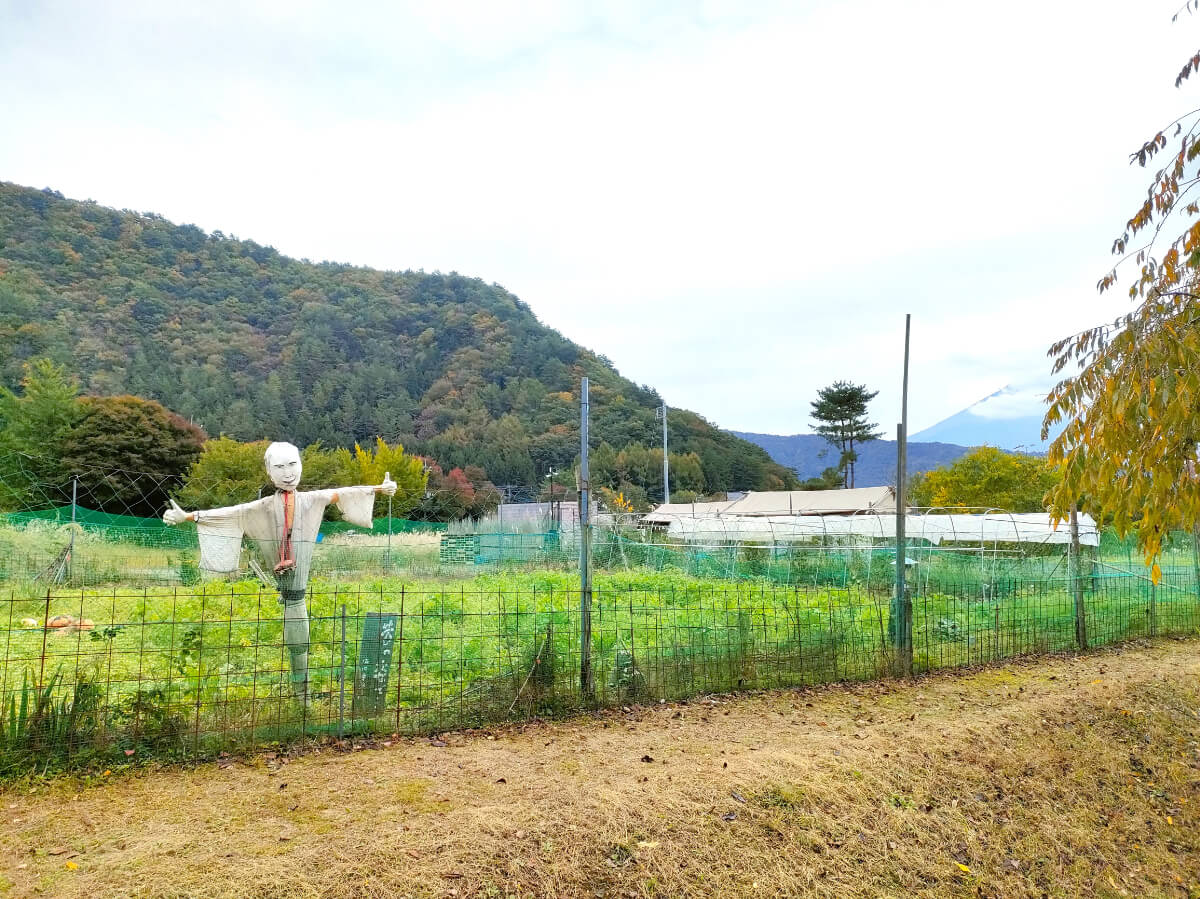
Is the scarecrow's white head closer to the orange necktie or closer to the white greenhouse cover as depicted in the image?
the orange necktie

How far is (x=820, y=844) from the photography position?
354 centimetres

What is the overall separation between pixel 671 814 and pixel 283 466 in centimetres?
318

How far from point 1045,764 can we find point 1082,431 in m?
2.41

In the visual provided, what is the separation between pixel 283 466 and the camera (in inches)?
191

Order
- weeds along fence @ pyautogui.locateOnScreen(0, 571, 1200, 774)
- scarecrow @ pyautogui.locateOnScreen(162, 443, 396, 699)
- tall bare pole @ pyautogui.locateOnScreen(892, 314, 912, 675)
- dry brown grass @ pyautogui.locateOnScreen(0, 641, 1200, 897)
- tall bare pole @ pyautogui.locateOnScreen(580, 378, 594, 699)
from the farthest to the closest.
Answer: tall bare pole @ pyautogui.locateOnScreen(892, 314, 912, 675), tall bare pole @ pyautogui.locateOnScreen(580, 378, 594, 699), scarecrow @ pyautogui.locateOnScreen(162, 443, 396, 699), weeds along fence @ pyautogui.locateOnScreen(0, 571, 1200, 774), dry brown grass @ pyautogui.locateOnScreen(0, 641, 1200, 897)

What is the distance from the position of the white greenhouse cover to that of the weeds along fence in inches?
276

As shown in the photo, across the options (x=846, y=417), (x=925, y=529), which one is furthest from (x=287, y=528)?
(x=846, y=417)

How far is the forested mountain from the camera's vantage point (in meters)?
47.6

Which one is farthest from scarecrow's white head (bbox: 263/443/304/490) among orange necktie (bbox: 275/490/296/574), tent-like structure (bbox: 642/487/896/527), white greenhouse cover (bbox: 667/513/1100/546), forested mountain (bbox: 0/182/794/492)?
forested mountain (bbox: 0/182/794/492)

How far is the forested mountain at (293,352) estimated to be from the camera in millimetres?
47562

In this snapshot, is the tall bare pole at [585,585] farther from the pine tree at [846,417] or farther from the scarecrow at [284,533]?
the pine tree at [846,417]

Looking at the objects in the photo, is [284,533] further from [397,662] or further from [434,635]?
[434,635]

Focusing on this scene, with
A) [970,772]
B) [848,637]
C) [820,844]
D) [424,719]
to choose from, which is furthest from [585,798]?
[848,637]

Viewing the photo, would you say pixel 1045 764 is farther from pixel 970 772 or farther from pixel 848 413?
pixel 848 413
